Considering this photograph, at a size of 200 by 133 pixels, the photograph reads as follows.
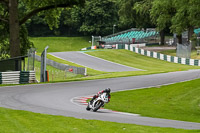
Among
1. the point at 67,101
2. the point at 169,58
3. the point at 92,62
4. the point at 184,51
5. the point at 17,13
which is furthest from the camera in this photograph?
the point at 169,58

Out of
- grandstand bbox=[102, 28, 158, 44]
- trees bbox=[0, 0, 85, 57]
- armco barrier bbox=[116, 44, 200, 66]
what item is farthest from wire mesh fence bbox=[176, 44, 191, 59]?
trees bbox=[0, 0, 85, 57]

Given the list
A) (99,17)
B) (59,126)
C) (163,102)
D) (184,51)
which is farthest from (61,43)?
(59,126)

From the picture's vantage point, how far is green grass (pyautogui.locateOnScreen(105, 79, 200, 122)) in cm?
1745

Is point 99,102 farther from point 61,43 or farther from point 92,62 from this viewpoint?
point 61,43

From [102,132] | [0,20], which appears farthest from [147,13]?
[102,132]

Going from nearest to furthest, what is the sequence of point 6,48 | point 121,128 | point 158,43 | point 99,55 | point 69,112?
point 121,128 < point 69,112 < point 6,48 < point 99,55 < point 158,43

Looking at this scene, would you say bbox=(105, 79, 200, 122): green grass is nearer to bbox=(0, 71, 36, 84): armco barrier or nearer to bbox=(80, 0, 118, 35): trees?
bbox=(0, 71, 36, 84): armco barrier

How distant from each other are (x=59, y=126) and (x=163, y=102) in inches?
385

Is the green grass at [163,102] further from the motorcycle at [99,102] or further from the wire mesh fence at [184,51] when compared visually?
the wire mesh fence at [184,51]

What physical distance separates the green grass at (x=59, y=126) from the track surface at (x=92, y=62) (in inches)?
1445

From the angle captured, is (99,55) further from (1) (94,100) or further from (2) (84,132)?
(2) (84,132)

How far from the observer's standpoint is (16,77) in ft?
99.0

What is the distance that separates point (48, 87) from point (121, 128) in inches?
607

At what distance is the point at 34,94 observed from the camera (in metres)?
23.1
